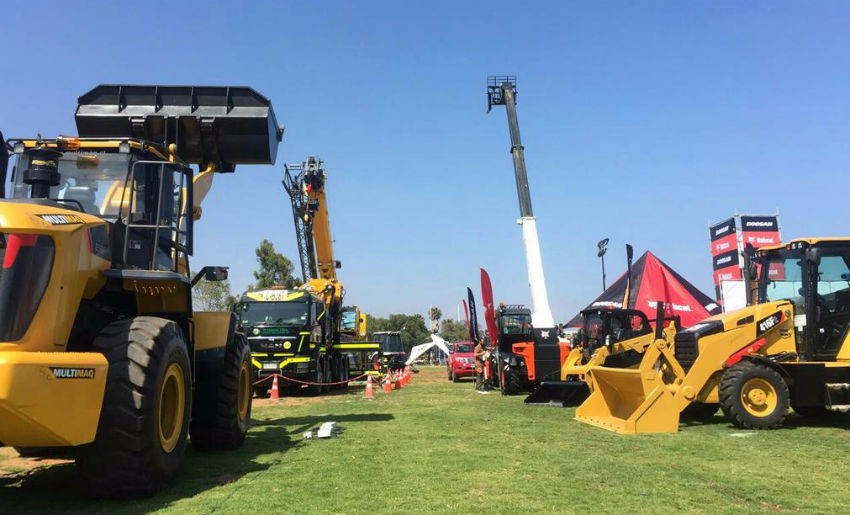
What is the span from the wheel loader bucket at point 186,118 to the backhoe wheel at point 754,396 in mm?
7855

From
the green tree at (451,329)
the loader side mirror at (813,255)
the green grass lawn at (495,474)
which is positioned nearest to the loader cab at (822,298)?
the loader side mirror at (813,255)

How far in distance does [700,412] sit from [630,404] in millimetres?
1801

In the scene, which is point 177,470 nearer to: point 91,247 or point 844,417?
point 91,247

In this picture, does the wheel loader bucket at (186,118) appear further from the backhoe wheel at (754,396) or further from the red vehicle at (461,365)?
the red vehicle at (461,365)

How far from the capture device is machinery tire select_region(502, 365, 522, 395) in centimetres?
1594

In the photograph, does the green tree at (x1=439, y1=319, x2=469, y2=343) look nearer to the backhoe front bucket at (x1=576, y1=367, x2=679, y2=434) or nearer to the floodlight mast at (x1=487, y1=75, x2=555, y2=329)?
the floodlight mast at (x1=487, y1=75, x2=555, y2=329)

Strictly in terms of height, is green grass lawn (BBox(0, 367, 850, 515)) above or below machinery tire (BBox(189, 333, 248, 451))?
below

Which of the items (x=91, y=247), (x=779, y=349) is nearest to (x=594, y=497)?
(x=91, y=247)

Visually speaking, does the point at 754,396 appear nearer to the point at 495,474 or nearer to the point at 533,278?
the point at 495,474

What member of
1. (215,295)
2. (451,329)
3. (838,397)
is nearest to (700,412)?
(838,397)

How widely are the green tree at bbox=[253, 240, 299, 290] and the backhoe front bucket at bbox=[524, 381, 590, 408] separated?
3608cm

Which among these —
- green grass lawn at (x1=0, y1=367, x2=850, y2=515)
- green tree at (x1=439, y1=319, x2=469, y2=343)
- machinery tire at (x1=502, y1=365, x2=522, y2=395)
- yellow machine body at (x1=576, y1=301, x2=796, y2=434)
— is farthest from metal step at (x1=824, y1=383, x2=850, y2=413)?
green tree at (x1=439, y1=319, x2=469, y2=343)

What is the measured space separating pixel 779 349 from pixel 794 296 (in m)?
0.99

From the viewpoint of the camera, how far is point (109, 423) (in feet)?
15.4
